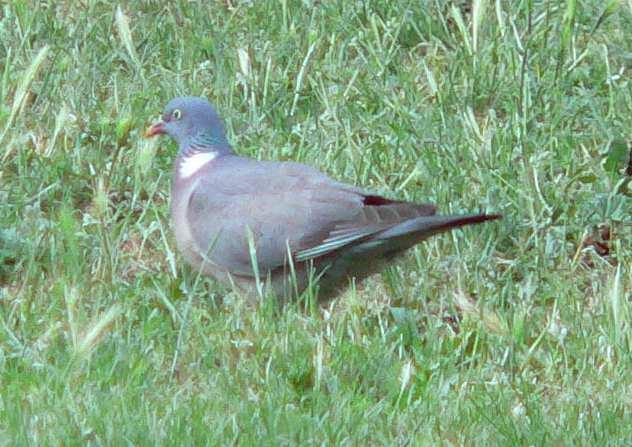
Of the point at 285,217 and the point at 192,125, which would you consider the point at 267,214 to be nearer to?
the point at 285,217

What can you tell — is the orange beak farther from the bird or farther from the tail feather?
the tail feather

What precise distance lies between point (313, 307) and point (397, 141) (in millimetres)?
1398

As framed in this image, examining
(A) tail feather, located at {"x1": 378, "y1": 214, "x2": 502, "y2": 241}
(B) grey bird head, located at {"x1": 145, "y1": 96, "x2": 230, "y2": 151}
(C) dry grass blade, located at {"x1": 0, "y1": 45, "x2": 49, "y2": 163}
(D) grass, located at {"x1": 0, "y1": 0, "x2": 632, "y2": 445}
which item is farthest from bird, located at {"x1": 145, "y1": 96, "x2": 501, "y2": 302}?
(C) dry grass blade, located at {"x1": 0, "y1": 45, "x2": 49, "y2": 163}

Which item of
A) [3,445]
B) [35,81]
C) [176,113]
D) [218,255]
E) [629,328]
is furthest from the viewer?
[35,81]

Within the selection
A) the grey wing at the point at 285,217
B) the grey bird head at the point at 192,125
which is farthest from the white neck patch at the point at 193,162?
the grey wing at the point at 285,217

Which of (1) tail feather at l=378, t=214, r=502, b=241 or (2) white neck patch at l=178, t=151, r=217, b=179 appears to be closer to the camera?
(1) tail feather at l=378, t=214, r=502, b=241

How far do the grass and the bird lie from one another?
114 mm

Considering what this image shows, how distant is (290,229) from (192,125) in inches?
31.8

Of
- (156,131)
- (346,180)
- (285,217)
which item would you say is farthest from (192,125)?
(285,217)

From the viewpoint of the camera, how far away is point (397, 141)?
6.97 meters

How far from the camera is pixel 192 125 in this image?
654 centimetres

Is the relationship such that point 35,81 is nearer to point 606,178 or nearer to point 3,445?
point 606,178

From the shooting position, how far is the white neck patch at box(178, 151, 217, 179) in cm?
639

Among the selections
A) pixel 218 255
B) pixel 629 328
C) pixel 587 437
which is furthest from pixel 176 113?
pixel 587 437
